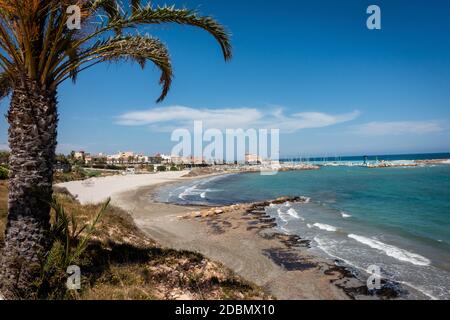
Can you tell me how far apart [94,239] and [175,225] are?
13154 mm

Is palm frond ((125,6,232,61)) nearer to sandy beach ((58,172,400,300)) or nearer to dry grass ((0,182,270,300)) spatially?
dry grass ((0,182,270,300))

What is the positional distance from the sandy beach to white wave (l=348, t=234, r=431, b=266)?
3.32 metres

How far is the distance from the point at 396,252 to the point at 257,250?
6.57m

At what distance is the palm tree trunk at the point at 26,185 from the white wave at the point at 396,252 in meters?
14.2

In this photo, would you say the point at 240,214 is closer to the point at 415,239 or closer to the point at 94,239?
the point at 415,239

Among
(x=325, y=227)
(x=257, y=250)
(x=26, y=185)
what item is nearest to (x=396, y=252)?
(x=325, y=227)

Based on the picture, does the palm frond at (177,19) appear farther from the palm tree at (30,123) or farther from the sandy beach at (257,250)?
the sandy beach at (257,250)

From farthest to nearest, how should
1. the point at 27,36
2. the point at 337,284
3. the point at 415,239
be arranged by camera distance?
the point at 415,239 < the point at 337,284 < the point at 27,36

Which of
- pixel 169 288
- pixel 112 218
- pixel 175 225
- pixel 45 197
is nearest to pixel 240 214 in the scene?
pixel 175 225

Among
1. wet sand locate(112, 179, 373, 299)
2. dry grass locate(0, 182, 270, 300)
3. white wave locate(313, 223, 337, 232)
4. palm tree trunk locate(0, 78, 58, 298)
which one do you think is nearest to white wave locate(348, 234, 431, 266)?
white wave locate(313, 223, 337, 232)

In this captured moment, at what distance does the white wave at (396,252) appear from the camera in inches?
549

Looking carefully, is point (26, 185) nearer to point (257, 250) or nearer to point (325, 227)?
point (257, 250)

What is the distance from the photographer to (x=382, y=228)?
20891 mm

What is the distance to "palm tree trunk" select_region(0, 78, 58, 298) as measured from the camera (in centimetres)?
520
